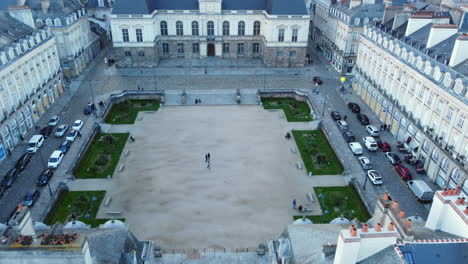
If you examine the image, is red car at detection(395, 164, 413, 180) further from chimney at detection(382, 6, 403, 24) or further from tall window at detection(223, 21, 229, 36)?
tall window at detection(223, 21, 229, 36)

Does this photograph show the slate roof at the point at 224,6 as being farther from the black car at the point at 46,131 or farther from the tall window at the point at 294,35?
the black car at the point at 46,131

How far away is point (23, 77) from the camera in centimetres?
6153

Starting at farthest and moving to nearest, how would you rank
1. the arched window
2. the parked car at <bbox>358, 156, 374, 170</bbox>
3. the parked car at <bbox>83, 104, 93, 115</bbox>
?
1. the arched window
2. the parked car at <bbox>83, 104, 93, 115</bbox>
3. the parked car at <bbox>358, 156, 374, 170</bbox>

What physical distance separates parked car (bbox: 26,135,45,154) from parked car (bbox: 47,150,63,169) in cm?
460

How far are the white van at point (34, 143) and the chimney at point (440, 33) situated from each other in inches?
2497

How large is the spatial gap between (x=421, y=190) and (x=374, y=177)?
598 cm

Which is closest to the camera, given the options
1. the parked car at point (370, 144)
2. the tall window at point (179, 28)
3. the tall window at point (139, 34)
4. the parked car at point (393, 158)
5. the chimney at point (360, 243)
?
the chimney at point (360, 243)

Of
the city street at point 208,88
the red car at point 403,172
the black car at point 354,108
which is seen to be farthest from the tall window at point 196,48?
the red car at point 403,172

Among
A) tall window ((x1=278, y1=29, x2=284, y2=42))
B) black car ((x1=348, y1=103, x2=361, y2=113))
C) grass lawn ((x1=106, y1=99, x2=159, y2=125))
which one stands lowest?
grass lawn ((x1=106, y1=99, x2=159, y2=125))

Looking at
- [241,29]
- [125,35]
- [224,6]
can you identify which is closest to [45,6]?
[125,35]

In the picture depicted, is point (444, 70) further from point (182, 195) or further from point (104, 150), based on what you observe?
point (104, 150)

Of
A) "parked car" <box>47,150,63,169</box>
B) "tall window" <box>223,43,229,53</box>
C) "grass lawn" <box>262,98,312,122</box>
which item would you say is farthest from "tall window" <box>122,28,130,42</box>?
"parked car" <box>47,150,63,169</box>

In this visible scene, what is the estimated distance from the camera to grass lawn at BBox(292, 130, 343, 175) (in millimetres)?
54781

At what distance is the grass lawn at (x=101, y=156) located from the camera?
53.5m
